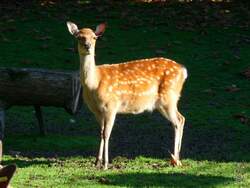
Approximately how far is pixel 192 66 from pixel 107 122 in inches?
340

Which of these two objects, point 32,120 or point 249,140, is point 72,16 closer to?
point 32,120

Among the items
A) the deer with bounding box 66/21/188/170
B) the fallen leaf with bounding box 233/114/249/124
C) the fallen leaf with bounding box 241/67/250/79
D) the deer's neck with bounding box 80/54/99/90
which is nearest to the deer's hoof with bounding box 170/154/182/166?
the deer with bounding box 66/21/188/170

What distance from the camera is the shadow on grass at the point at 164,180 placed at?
8047mm

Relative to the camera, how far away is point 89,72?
8984mm

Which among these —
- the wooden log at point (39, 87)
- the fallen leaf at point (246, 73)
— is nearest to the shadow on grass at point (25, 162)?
the wooden log at point (39, 87)

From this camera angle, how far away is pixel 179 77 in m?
9.73

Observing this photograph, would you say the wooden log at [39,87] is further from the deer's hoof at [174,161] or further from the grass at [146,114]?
the deer's hoof at [174,161]

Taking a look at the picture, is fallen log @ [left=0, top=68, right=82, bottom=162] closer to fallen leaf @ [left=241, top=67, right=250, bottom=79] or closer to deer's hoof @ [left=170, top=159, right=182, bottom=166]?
deer's hoof @ [left=170, top=159, right=182, bottom=166]

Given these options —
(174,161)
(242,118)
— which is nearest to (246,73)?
(242,118)

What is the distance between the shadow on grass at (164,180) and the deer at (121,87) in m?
0.67

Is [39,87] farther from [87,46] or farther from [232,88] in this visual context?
[232,88]

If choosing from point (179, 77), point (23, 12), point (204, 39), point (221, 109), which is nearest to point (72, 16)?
point (23, 12)

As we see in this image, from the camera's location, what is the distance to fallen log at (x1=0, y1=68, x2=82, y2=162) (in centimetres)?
1070

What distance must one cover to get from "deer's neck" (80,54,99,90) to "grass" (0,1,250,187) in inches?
A: 39.8
